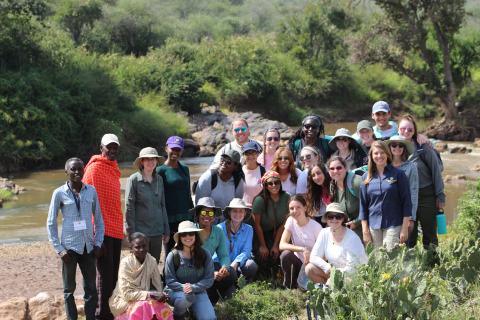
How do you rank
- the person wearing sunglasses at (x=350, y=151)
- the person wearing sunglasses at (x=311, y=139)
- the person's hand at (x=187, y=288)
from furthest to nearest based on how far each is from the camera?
the person wearing sunglasses at (x=311, y=139), the person wearing sunglasses at (x=350, y=151), the person's hand at (x=187, y=288)

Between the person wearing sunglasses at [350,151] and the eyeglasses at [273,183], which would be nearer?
the eyeglasses at [273,183]

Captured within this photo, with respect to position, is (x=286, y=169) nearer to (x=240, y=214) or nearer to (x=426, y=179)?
(x=240, y=214)

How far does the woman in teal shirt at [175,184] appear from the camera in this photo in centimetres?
744

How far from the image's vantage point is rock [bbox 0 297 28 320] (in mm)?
7012

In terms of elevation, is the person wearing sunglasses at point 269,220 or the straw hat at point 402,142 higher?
the straw hat at point 402,142

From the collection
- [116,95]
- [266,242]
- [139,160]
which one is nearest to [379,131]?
[266,242]

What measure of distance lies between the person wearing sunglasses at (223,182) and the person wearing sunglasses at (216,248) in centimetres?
39

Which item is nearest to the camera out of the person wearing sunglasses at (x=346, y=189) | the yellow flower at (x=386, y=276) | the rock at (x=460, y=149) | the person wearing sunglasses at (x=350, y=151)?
the yellow flower at (x=386, y=276)

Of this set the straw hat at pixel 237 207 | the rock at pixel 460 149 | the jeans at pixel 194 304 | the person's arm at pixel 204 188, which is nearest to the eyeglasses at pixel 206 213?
the straw hat at pixel 237 207

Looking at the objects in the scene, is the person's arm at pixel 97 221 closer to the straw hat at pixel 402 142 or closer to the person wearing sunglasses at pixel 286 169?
the person wearing sunglasses at pixel 286 169

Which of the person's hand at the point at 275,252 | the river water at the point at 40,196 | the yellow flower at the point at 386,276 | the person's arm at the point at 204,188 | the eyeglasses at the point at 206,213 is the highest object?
the person's arm at the point at 204,188

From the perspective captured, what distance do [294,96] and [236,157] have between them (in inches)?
1444

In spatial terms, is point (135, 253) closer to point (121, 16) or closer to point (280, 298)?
point (280, 298)

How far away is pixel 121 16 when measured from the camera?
51.8 m
